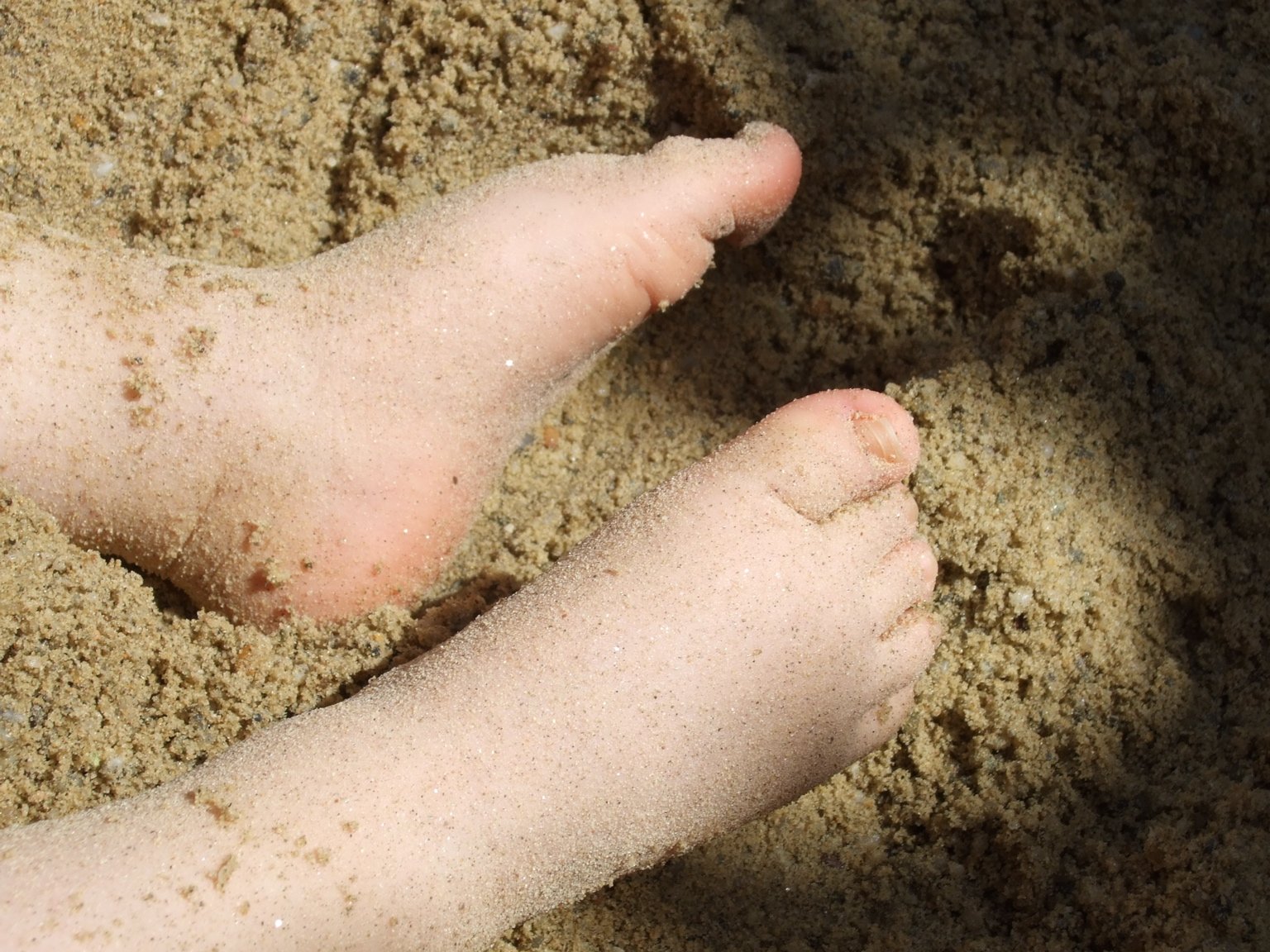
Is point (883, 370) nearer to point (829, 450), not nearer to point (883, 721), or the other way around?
point (829, 450)

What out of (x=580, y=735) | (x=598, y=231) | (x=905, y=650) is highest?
(x=598, y=231)

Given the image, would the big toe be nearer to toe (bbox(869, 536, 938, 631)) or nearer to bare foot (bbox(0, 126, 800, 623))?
bare foot (bbox(0, 126, 800, 623))

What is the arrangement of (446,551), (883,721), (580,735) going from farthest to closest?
(446,551)
(883,721)
(580,735)

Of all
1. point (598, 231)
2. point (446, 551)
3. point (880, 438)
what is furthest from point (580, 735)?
point (598, 231)

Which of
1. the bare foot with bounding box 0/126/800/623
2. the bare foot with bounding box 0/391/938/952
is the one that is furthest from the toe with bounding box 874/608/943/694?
the bare foot with bounding box 0/126/800/623

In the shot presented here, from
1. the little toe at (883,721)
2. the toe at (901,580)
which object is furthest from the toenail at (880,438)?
the little toe at (883,721)

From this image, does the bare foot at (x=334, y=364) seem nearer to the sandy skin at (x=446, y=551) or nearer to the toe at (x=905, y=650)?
the sandy skin at (x=446, y=551)
